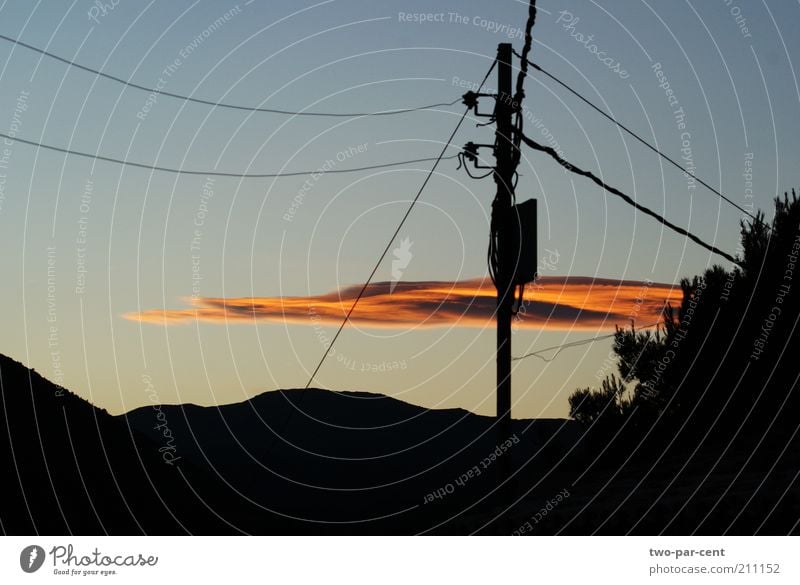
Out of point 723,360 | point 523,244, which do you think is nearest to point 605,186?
point 523,244

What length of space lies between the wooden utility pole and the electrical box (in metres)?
0.02

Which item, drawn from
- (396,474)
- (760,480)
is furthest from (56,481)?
(396,474)

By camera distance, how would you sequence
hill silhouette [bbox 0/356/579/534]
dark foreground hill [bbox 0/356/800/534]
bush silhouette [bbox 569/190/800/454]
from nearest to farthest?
dark foreground hill [bbox 0/356/800/534]
hill silhouette [bbox 0/356/579/534]
bush silhouette [bbox 569/190/800/454]

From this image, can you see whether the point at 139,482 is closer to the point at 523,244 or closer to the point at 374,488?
the point at 374,488

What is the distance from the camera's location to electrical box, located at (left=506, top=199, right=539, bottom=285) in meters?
15.5

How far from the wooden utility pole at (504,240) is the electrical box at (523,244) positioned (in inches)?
0.9

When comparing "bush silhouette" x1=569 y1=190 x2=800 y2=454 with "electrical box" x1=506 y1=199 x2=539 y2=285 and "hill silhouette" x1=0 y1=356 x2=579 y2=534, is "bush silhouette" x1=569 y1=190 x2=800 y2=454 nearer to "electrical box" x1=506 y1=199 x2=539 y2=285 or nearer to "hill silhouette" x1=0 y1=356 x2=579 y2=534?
"hill silhouette" x1=0 y1=356 x2=579 y2=534

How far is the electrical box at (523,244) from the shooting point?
1552 centimetres

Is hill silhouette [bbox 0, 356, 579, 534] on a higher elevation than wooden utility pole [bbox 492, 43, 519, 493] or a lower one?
lower

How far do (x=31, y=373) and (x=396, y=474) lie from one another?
3267 cm

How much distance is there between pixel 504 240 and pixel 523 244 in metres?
0.27

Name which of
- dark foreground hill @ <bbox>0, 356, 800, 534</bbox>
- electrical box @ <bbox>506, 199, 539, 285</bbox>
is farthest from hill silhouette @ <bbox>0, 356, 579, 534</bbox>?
electrical box @ <bbox>506, 199, 539, 285</bbox>

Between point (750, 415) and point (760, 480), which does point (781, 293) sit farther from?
point (760, 480)

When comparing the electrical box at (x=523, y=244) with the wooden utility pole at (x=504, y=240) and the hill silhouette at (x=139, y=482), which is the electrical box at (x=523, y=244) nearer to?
A: the wooden utility pole at (x=504, y=240)
